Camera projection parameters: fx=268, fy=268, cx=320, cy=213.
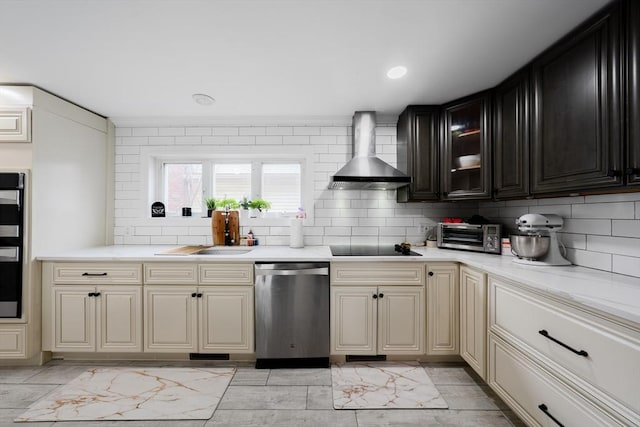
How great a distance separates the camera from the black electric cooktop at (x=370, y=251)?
236 centimetres

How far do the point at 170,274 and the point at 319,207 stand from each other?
1546 mm

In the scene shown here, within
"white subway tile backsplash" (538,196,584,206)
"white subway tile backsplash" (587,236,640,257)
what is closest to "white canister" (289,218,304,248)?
"white subway tile backsplash" (538,196,584,206)

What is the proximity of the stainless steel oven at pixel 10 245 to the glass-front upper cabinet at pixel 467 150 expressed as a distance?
11.9ft

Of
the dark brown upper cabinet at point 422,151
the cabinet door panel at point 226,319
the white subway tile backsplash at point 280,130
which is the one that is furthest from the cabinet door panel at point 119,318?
the dark brown upper cabinet at point 422,151

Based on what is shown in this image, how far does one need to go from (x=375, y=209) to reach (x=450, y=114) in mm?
1159

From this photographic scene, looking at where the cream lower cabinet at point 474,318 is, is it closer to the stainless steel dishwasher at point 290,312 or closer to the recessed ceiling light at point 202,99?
the stainless steel dishwasher at point 290,312

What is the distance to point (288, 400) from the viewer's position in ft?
6.01

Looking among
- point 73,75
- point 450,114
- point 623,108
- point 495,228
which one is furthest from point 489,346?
point 73,75

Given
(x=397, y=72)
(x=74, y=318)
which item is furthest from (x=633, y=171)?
(x=74, y=318)

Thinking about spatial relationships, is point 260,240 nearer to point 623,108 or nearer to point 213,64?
point 213,64

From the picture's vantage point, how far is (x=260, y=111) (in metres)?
2.73

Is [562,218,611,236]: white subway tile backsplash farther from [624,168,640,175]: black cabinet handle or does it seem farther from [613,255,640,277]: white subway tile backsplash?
[624,168,640,175]: black cabinet handle

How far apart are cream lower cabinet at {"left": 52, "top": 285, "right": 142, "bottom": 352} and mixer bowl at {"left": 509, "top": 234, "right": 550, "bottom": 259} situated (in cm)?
297

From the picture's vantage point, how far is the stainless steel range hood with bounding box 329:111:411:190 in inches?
93.0
